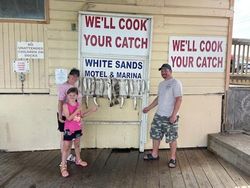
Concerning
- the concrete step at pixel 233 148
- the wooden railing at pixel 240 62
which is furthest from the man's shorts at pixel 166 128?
the wooden railing at pixel 240 62

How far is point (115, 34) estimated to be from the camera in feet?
15.2

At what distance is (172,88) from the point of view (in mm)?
4012

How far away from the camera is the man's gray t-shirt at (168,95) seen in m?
3.98

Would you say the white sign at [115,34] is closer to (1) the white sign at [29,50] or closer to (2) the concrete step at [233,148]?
(1) the white sign at [29,50]

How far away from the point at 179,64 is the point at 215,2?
1234 millimetres

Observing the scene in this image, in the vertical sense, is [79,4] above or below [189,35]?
above

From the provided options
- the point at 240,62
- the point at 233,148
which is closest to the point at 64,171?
Answer: the point at 233,148

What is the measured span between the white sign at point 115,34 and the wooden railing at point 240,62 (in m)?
2.02

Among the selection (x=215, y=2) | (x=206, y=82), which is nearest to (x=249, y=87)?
(x=206, y=82)

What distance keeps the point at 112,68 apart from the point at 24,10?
68.2 inches

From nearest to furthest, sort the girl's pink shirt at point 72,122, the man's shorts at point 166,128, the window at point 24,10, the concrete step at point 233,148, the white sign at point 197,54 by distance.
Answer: the girl's pink shirt at point 72,122
the concrete step at point 233,148
the man's shorts at point 166,128
the window at point 24,10
the white sign at point 197,54

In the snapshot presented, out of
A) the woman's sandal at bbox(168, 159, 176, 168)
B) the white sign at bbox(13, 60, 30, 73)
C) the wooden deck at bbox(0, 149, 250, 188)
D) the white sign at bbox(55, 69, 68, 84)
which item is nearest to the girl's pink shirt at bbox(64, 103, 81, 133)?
the wooden deck at bbox(0, 149, 250, 188)

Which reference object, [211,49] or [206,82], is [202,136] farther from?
[211,49]

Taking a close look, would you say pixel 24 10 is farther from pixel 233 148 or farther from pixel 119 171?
pixel 233 148
